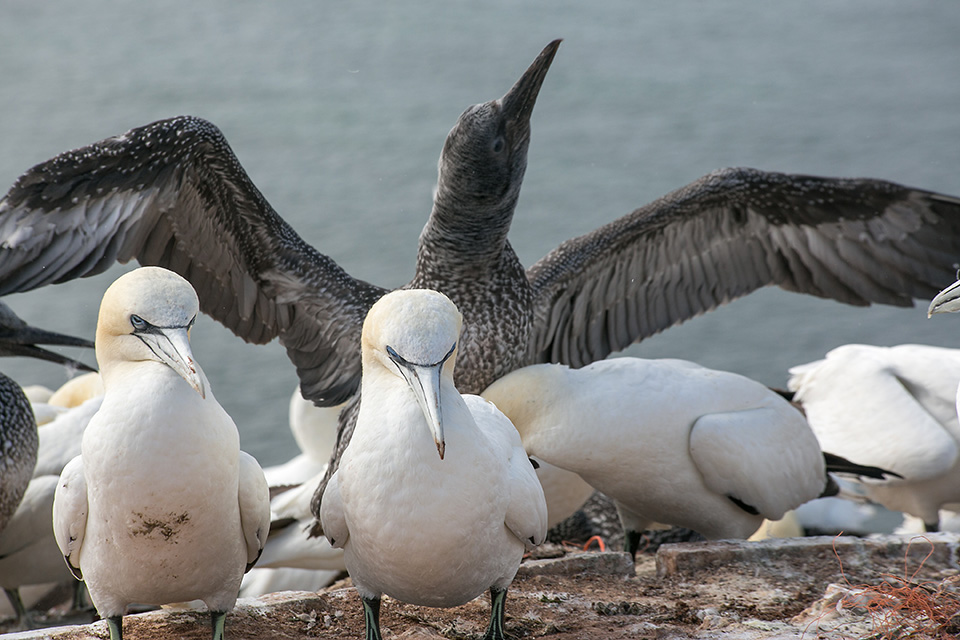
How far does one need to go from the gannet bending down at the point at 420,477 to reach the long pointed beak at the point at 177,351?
41cm

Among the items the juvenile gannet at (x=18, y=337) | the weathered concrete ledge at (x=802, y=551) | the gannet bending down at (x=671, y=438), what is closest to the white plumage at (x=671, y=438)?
the gannet bending down at (x=671, y=438)

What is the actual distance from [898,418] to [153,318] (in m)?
3.48

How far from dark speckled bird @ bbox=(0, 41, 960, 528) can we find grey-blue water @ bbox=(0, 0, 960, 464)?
335cm

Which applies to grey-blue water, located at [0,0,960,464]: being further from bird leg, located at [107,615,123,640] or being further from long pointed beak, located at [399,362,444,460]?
long pointed beak, located at [399,362,444,460]

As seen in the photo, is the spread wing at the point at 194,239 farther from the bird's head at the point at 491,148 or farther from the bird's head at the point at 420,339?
the bird's head at the point at 420,339

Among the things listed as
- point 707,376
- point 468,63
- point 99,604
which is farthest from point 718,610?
point 468,63

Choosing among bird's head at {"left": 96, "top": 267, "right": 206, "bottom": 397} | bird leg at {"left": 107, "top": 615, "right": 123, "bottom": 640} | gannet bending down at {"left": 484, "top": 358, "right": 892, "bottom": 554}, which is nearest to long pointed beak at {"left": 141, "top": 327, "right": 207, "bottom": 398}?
bird's head at {"left": 96, "top": 267, "right": 206, "bottom": 397}

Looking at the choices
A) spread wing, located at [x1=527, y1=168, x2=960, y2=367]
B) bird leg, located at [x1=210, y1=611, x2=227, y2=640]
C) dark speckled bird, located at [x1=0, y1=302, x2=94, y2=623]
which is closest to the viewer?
bird leg, located at [x1=210, y1=611, x2=227, y2=640]

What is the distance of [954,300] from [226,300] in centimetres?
252

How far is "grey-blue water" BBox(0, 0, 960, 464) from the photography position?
26.3 feet

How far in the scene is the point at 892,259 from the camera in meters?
4.48

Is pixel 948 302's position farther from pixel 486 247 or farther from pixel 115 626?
pixel 115 626

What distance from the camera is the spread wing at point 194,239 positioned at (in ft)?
10.9

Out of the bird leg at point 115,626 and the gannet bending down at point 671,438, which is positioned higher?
the gannet bending down at point 671,438
